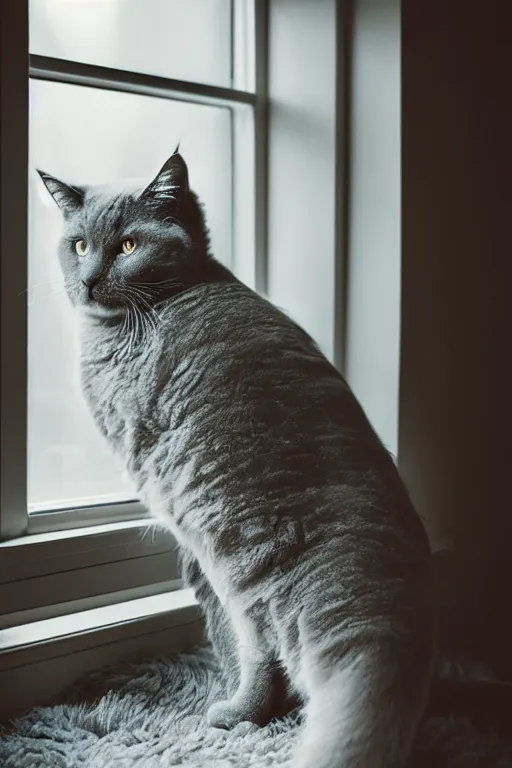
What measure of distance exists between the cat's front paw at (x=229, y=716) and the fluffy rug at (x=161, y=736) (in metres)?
0.01

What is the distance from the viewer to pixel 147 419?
1006 mm

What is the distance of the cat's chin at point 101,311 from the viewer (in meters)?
1.05

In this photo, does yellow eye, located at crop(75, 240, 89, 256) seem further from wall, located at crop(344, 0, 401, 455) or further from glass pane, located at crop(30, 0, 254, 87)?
wall, located at crop(344, 0, 401, 455)

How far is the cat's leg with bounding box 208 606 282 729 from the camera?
96cm

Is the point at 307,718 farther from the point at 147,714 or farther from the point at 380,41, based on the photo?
the point at 380,41

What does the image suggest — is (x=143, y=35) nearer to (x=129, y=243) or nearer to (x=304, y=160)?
(x=304, y=160)

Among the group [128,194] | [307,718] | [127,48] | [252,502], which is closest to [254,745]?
[307,718]

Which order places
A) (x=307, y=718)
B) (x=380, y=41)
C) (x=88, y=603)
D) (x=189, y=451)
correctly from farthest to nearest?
1. (x=380, y=41)
2. (x=88, y=603)
3. (x=189, y=451)
4. (x=307, y=718)

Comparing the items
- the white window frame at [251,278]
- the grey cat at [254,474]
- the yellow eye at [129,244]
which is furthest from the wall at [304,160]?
the yellow eye at [129,244]

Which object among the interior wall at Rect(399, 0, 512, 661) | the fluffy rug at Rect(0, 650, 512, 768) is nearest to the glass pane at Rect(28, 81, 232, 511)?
the fluffy rug at Rect(0, 650, 512, 768)

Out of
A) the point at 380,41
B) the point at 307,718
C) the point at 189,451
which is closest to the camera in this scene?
the point at 307,718

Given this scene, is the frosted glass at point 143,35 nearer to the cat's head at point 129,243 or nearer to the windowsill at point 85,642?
the cat's head at point 129,243

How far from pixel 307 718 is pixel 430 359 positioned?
2.24 feet

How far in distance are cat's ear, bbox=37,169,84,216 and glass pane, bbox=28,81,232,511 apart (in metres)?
0.10
